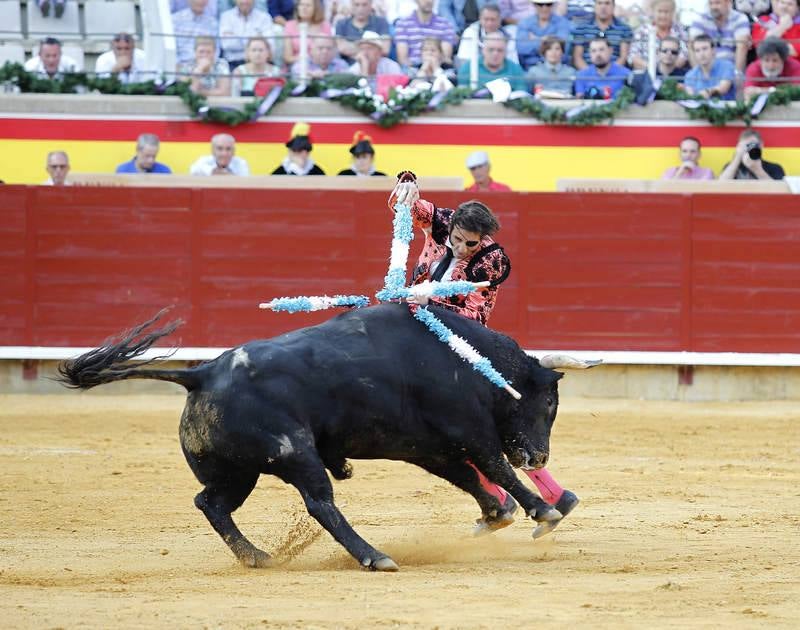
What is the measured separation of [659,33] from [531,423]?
692cm

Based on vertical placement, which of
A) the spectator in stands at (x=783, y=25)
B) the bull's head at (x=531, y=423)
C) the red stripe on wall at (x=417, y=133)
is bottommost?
→ the bull's head at (x=531, y=423)

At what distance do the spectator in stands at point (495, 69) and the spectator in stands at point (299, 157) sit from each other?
56.5 inches

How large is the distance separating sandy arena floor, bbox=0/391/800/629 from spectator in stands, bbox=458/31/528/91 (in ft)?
11.0

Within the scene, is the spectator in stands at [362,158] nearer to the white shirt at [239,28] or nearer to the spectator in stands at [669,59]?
the white shirt at [239,28]

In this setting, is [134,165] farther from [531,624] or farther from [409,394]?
[531,624]

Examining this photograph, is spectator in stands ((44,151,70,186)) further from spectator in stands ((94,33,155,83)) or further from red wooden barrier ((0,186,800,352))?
spectator in stands ((94,33,155,83))

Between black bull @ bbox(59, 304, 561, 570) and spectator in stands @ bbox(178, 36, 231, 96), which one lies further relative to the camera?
spectator in stands @ bbox(178, 36, 231, 96)

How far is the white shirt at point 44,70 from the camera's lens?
12.0 metres

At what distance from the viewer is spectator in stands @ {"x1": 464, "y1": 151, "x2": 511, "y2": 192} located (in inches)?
436

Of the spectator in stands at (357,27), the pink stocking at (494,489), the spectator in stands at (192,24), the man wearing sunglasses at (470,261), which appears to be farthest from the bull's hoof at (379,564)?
the spectator in stands at (192,24)

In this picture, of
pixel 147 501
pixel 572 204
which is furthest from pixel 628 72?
pixel 147 501

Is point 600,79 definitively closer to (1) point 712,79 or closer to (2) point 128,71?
(1) point 712,79

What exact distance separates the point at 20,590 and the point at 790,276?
7.48 m

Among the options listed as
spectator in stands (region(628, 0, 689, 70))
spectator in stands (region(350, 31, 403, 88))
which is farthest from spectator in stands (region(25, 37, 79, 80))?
spectator in stands (region(628, 0, 689, 70))
